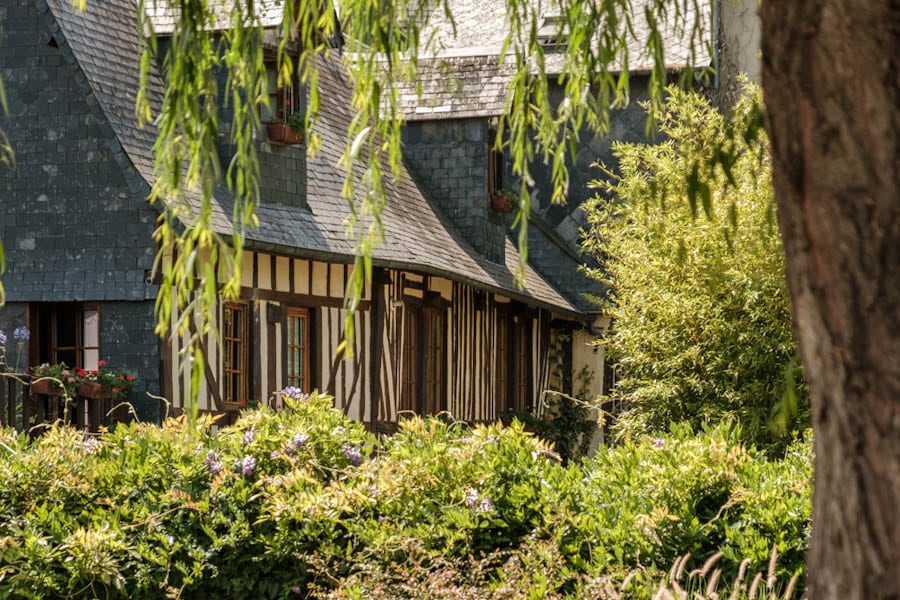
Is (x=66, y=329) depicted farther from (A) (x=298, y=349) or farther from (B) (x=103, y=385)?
(A) (x=298, y=349)

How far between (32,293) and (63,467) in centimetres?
456

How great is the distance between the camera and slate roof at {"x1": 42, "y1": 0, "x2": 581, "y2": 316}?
1247cm

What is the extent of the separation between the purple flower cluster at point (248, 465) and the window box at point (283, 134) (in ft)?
20.2

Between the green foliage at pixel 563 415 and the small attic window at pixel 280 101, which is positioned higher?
the small attic window at pixel 280 101

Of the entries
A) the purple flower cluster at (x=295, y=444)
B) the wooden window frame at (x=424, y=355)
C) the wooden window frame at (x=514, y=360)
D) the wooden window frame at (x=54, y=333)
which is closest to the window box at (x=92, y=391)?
the wooden window frame at (x=54, y=333)

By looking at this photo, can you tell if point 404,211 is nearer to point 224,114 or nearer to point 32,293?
point 224,114

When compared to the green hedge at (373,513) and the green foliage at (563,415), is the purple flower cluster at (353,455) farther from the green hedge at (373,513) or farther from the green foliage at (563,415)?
the green foliage at (563,415)

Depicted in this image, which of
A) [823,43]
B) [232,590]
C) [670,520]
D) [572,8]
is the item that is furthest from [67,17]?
[823,43]

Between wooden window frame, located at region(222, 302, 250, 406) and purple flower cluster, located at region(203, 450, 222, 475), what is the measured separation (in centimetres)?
483

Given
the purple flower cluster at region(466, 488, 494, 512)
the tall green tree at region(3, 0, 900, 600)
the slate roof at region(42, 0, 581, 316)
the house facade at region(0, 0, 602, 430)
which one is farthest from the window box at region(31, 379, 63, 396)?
the tall green tree at region(3, 0, 900, 600)

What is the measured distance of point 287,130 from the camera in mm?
13883

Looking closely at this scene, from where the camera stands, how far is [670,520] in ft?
23.5

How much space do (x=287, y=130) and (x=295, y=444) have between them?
242 inches

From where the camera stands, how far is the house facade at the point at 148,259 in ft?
40.3
